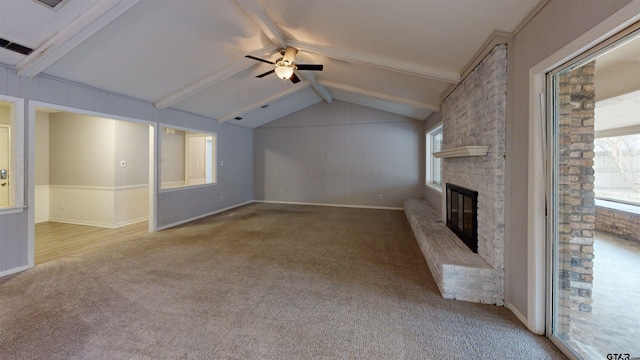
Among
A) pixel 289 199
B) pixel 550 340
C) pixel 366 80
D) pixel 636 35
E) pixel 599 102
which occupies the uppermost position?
pixel 366 80

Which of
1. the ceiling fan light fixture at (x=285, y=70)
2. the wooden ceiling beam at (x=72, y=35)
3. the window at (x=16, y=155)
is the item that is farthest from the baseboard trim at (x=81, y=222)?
the ceiling fan light fixture at (x=285, y=70)

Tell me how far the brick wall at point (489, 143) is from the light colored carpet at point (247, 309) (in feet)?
2.09

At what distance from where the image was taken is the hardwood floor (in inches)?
143

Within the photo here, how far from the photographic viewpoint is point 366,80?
4727 millimetres

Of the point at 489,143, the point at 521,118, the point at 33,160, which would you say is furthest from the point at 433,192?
the point at 33,160

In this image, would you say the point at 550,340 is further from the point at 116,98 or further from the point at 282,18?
the point at 116,98

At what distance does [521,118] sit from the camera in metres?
2.08

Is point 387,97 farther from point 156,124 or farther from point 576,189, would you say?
point 156,124

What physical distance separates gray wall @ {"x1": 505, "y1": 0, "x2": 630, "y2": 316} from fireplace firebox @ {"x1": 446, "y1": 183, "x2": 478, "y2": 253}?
0.53m

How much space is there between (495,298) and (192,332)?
8.94 feet

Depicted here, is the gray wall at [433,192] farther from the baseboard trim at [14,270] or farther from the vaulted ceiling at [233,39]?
the baseboard trim at [14,270]

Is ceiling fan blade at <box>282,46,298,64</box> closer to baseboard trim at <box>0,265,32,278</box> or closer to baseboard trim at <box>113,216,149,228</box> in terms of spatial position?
baseboard trim at <box>0,265,32,278</box>

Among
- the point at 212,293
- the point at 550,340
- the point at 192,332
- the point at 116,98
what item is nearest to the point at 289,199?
the point at 116,98

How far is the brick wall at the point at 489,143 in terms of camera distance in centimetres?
Answer: 231
